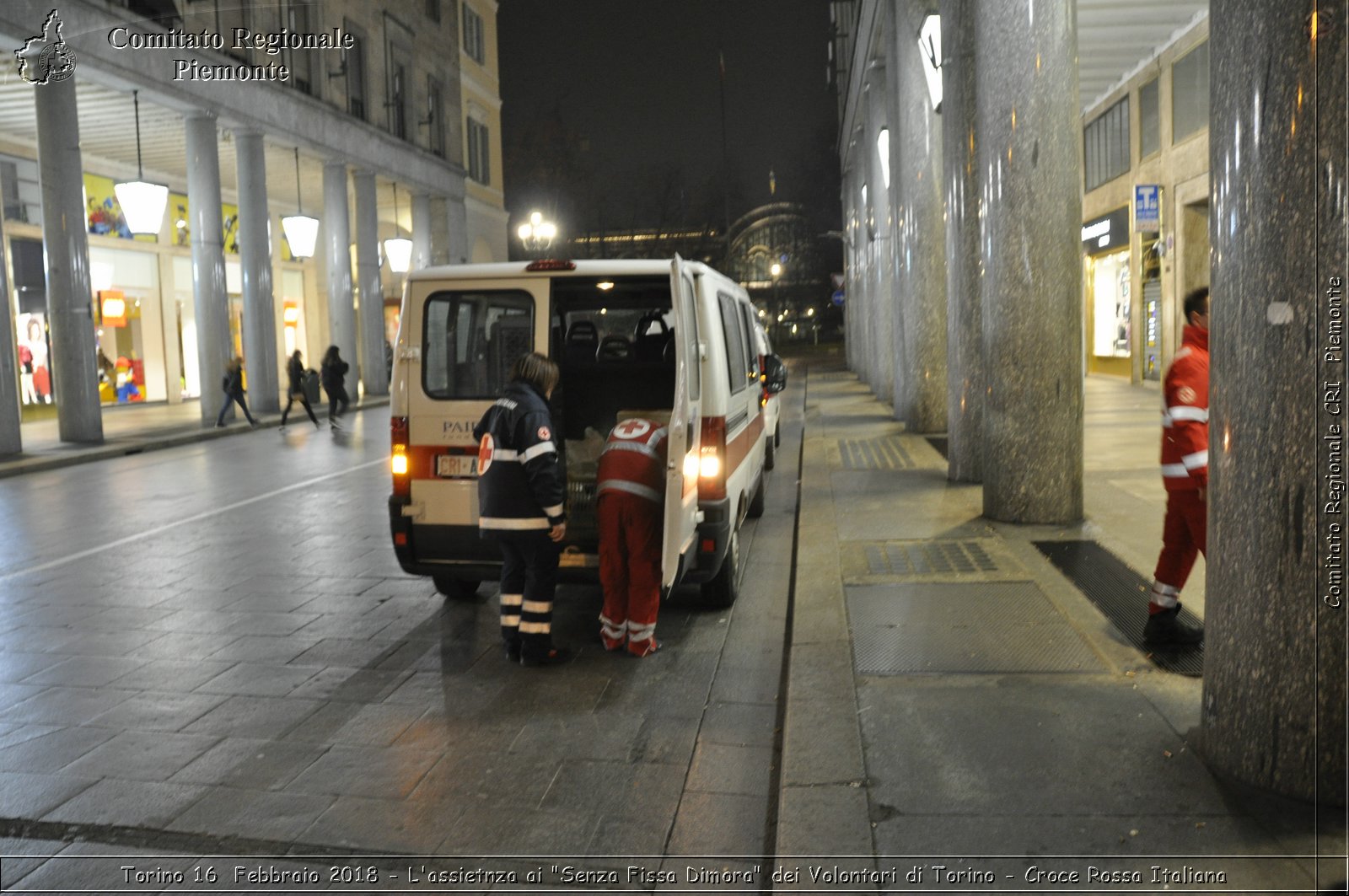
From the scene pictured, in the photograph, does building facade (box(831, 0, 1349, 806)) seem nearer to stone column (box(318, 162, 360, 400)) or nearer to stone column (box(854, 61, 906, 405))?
stone column (box(854, 61, 906, 405))

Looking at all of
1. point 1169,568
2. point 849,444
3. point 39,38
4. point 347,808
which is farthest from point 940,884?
point 39,38

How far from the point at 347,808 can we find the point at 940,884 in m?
2.26

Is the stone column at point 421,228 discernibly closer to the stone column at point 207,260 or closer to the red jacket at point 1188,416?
the stone column at point 207,260

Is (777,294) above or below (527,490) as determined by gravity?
above

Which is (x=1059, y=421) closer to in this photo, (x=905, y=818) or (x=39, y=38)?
(x=905, y=818)

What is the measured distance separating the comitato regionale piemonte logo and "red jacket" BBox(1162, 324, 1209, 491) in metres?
19.5

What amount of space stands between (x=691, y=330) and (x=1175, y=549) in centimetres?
286

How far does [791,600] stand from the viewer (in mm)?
7043

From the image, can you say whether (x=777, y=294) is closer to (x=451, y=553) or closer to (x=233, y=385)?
(x=233, y=385)

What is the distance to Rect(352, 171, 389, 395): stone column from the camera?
32469 millimetres

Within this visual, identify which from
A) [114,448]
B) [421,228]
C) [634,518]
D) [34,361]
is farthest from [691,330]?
[421,228]

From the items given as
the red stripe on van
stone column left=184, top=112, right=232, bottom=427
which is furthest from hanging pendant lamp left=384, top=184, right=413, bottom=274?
the red stripe on van

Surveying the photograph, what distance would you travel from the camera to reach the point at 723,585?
7188mm

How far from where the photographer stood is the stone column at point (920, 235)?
627 inches
